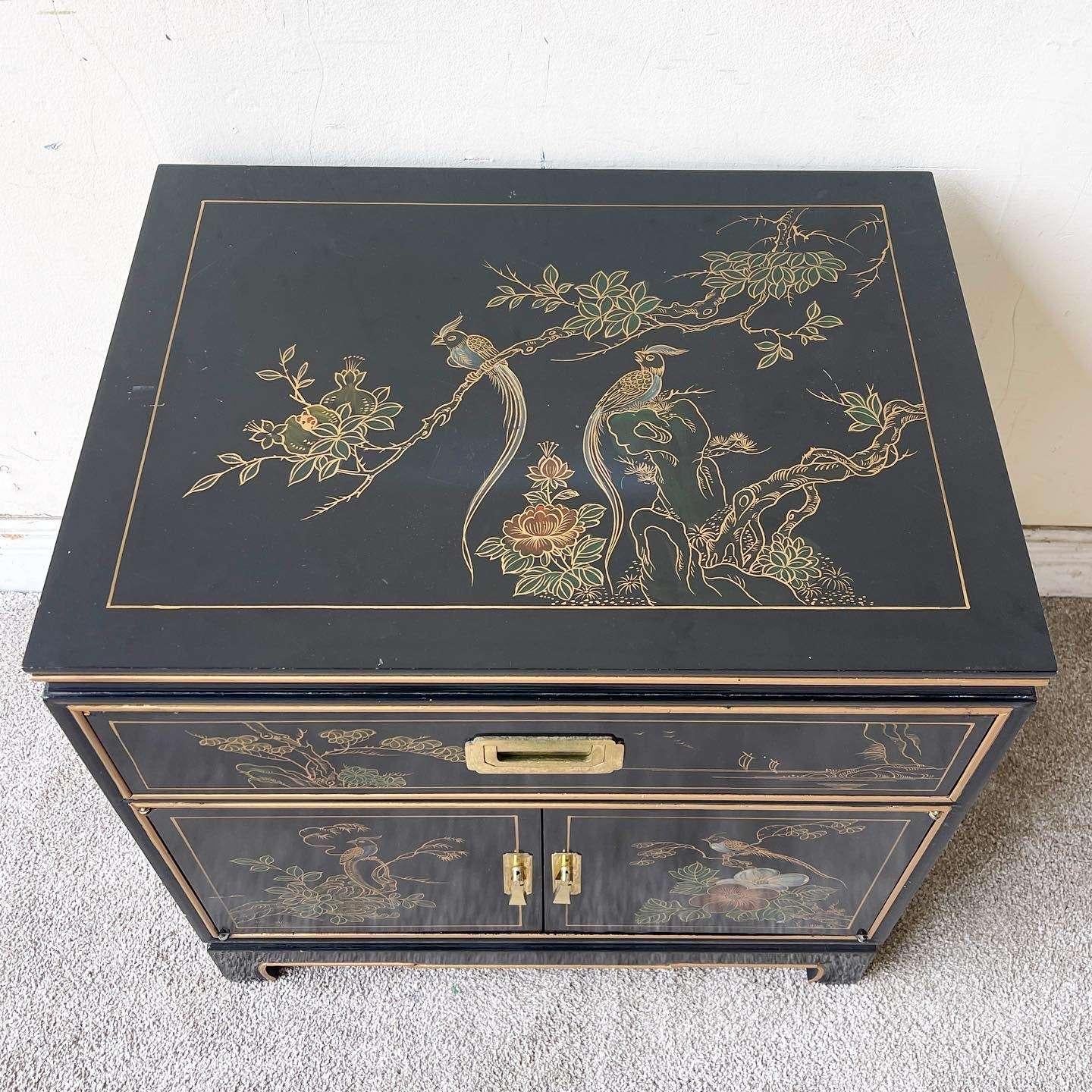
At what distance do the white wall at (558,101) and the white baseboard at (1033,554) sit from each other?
0.40m

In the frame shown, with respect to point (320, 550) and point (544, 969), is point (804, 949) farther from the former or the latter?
point (320, 550)

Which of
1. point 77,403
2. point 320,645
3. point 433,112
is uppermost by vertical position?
point 433,112

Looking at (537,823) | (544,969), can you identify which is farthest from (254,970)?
(537,823)

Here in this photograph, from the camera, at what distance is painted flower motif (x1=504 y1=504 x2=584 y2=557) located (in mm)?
843

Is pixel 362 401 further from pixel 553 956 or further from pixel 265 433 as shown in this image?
pixel 553 956

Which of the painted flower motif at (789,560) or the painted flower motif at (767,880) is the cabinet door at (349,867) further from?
the painted flower motif at (789,560)

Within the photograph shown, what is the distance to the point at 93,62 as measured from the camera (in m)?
0.97

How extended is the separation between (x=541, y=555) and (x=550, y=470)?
83 mm

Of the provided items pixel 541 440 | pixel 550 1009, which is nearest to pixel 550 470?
pixel 541 440

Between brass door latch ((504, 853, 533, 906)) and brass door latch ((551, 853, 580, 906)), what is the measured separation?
25mm

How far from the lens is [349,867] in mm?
1041

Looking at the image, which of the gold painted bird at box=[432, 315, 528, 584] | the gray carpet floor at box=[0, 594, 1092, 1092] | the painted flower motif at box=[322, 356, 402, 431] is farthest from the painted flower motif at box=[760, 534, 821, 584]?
the gray carpet floor at box=[0, 594, 1092, 1092]

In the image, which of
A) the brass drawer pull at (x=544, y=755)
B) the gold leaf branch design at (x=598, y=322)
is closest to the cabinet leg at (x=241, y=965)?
the brass drawer pull at (x=544, y=755)

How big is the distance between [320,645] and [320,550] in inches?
3.3
